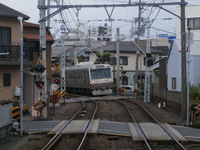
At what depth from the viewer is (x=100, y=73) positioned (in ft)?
125

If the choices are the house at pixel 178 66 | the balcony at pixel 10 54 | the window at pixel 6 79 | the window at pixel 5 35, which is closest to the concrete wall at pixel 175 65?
the house at pixel 178 66

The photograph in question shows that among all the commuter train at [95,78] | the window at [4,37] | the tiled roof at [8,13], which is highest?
the tiled roof at [8,13]

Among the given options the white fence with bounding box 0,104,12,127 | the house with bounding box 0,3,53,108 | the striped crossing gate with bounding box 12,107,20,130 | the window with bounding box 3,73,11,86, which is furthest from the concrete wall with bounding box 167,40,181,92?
the white fence with bounding box 0,104,12,127

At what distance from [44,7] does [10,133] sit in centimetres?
778

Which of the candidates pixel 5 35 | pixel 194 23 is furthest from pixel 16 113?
pixel 194 23

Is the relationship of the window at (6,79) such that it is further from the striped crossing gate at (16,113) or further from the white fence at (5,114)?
the white fence at (5,114)

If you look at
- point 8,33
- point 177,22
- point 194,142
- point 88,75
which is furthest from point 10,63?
point 177,22

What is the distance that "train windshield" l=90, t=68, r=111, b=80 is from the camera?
37938 millimetres

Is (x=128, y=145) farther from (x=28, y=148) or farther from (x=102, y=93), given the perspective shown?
(x=102, y=93)

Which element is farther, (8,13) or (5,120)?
(8,13)

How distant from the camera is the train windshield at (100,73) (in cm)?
3794

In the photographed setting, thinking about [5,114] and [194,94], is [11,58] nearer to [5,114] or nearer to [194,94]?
[5,114]

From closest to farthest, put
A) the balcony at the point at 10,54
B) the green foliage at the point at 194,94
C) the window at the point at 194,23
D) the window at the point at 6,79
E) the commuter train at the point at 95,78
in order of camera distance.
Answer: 1. the balcony at the point at 10,54
2. the window at the point at 6,79
3. the green foliage at the point at 194,94
4. the commuter train at the point at 95,78
5. the window at the point at 194,23

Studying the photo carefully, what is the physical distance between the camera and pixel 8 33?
75.9ft
